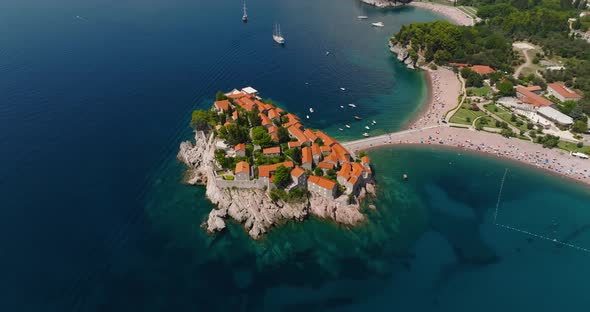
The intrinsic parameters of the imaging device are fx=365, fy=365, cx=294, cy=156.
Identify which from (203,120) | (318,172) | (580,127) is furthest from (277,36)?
(580,127)

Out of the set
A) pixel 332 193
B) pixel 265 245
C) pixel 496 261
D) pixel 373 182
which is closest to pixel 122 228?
pixel 265 245

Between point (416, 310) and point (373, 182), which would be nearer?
point (416, 310)

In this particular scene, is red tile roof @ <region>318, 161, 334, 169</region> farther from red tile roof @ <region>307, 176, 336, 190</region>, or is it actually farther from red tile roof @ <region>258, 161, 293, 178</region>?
red tile roof @ <region>258, 161, 293, 178</region>

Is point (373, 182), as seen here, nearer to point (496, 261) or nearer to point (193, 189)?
point (496, 261)

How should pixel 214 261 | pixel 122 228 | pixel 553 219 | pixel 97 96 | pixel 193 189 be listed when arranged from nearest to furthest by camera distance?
pixel 214 261, pixel 122 228, pixel 553 219, pixel 193 189, pixel 97 96

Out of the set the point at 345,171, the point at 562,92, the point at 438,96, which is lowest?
the point at 345,171

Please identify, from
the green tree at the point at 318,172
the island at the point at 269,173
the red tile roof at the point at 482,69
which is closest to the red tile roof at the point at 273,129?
the island at the point at 269,173

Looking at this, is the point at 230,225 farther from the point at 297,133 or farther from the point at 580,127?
the point at 580,127

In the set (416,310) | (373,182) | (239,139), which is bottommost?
Answer: (416,310)
